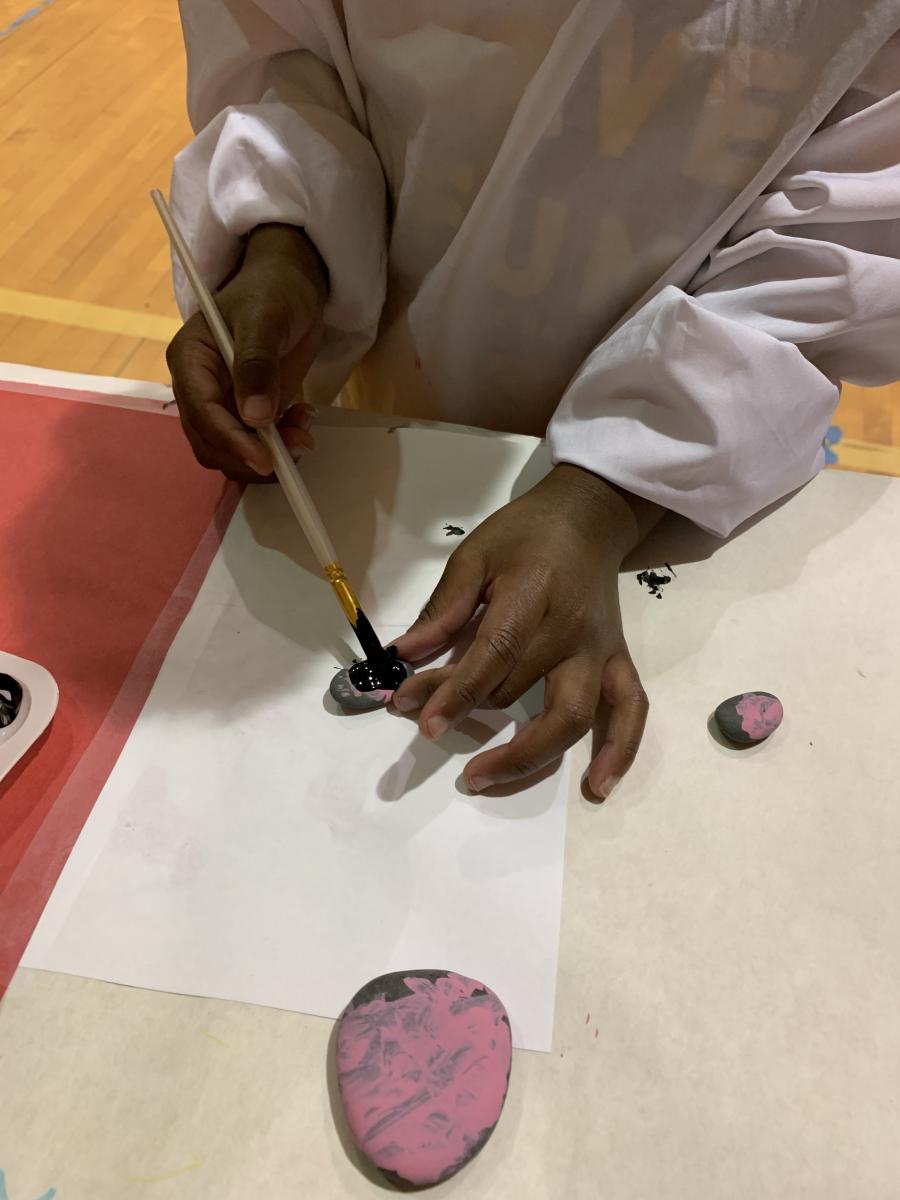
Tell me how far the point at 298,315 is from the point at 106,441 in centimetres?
15

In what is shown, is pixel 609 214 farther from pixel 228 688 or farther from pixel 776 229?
pixel 228 688

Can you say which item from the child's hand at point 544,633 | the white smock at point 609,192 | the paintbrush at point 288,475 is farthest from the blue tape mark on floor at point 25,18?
the child's hand at point 544,633

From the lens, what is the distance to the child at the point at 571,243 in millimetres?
358

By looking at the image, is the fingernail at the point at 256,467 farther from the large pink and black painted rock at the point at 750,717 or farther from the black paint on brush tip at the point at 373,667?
the large pink and black painted rock at the point at 750,717

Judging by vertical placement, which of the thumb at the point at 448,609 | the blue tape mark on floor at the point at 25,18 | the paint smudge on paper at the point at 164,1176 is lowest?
the paint smudge on paper at the point at 164,1176

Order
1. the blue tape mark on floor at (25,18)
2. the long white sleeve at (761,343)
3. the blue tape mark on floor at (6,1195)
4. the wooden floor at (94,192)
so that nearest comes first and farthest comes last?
1. the blue tape mark on floor at (6,1195)
2. the long white sleeve at (761,343)
3. the wooden floor at (94,192)
4. the blue tape mark on floor at (25,18)

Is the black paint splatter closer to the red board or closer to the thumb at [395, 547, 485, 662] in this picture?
the thumb at [395, 547, 485, 662]

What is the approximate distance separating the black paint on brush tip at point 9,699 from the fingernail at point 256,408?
6.6 inches

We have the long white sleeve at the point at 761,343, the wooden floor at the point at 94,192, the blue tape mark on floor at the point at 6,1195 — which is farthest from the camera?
the wooden floor at the point at 94,192

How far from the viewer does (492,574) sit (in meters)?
0.40

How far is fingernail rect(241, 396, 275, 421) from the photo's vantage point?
16.1 inches

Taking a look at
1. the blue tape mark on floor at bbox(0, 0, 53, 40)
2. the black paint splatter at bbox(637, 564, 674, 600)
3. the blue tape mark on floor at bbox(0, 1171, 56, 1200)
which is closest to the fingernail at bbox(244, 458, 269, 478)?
the black paint splatter at bbox(637, 564, 674, 600)

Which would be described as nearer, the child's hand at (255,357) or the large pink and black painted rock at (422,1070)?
the large pink and black painted rock at (422,1070)

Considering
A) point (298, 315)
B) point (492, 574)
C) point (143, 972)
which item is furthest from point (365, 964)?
point (298, 315)
